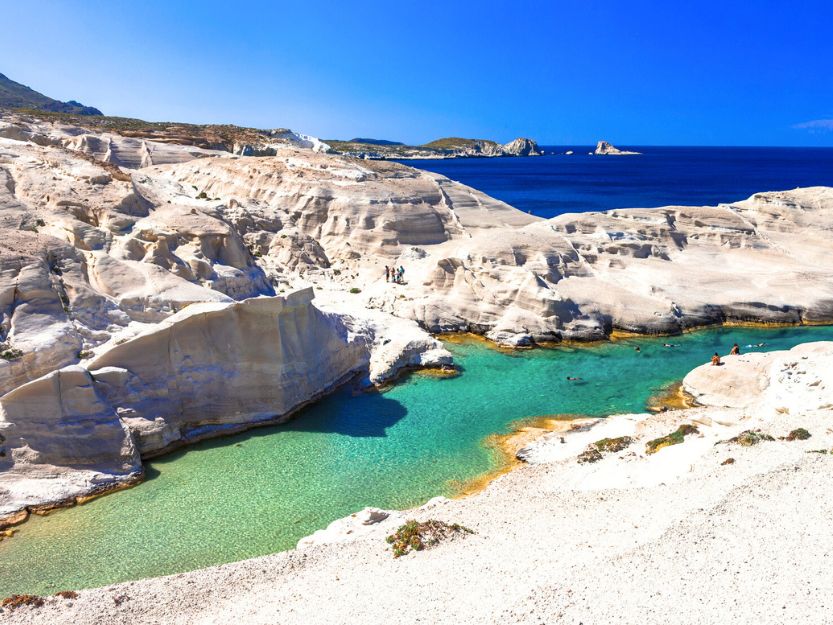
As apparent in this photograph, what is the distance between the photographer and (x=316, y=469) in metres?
16.8

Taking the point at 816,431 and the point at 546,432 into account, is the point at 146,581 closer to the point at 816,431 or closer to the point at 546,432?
the point at 546,432

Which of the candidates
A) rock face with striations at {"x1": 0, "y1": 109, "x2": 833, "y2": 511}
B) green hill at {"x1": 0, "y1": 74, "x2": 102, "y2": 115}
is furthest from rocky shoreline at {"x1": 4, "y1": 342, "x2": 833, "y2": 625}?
green hill at {"x1": 0, "y1": 74, "x2": 102, "y2": 115}

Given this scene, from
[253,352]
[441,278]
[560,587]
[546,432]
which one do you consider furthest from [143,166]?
[560,587]

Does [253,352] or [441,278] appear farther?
[441,278]

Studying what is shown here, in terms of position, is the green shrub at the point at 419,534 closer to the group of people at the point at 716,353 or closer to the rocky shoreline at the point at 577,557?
the rocky shoreline at the point at 577,557

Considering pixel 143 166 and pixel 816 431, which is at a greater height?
pixel 143 166

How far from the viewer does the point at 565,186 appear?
92375 mm

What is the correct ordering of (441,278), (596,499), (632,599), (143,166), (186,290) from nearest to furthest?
(632,599), (596,499), (186,290), (441,278), (143,166)

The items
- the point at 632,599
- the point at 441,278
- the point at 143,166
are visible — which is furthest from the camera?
the point at 143,166

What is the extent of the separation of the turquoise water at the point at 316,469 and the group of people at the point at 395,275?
7317mm

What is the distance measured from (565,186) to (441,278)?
67.7 meters

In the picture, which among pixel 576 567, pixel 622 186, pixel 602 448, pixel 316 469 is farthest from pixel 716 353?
pixel 622 186

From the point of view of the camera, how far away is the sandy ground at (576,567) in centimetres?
906

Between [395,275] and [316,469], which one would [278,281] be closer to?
[395,275]
